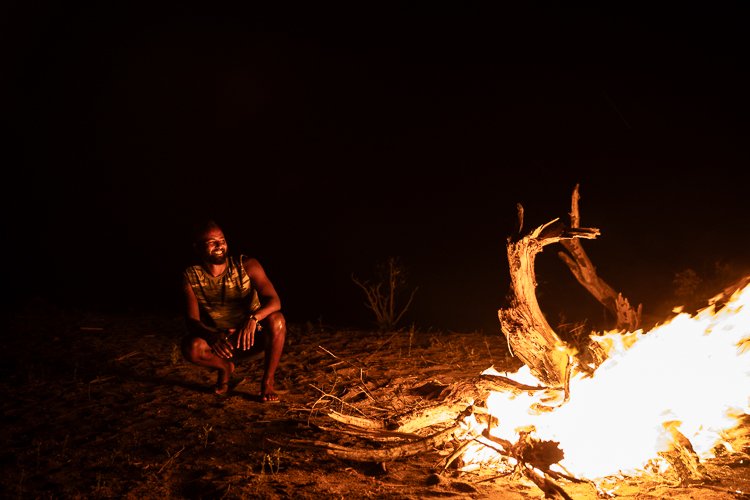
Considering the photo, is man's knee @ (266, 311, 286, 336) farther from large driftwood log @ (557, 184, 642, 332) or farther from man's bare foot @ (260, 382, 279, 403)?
large driftwood log @ (557, 184, 642, 332)

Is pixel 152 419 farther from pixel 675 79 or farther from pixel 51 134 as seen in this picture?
pixel 51 134

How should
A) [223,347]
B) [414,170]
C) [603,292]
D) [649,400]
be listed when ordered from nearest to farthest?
[649,400], [223,347], [603,292], [414,170]

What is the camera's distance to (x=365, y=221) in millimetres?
15734

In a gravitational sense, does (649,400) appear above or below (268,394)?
above

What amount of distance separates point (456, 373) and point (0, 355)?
464 centimetres

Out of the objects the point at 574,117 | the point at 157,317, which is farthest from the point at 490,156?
the point at 157,317

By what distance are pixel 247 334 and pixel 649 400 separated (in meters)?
2.74

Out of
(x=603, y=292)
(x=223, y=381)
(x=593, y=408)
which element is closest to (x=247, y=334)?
(x=223, y=381)

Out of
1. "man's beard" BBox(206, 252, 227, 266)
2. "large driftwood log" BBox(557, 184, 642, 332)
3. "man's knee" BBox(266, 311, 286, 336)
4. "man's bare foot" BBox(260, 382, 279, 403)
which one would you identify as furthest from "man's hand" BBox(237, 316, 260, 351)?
"large driftwood log" BBox(557, 184, 642, 332)

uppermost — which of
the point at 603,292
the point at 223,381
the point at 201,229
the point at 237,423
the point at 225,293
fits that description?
the point at 201,229

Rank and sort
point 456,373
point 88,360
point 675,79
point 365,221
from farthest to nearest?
point 675,79
point 365,221
point 88,360
point 456,373

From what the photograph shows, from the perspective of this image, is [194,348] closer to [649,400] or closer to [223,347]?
[223,347]

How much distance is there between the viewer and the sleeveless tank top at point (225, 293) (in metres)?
4.73

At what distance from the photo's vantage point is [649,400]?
324 centimetres
